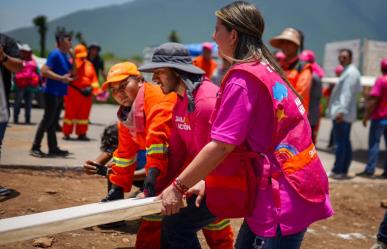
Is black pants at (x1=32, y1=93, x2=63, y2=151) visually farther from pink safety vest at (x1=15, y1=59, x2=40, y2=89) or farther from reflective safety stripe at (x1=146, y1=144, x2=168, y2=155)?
pink safety vest at (x1=15, y1=59, x2=40, y2=89)

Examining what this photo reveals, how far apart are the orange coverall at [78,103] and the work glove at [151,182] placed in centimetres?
635

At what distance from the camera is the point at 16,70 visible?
4805 mm

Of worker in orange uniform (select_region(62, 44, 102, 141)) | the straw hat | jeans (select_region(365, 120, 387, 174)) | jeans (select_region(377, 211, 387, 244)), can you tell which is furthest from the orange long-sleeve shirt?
worker in orange uniform (select_region(62, 44, 102, 141))

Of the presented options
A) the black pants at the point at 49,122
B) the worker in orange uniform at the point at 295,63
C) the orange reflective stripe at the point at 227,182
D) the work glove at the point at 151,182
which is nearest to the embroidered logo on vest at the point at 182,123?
the work glove at the point at 151,182

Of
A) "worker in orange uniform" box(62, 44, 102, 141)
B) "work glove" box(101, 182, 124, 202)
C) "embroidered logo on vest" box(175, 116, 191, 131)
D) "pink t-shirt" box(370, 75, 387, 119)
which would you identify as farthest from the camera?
"worker in orange uniform" box(62, 44, 102, 141)

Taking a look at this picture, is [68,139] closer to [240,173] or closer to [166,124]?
[166,124]

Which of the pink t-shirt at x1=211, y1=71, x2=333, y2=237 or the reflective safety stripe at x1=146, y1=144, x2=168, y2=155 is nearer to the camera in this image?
the pink t-shirt at x1=211, y1=71, x2=333, y2=237

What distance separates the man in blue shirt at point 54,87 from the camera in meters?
6.91

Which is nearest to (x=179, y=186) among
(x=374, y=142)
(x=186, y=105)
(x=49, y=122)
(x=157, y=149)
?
(x=186, y=105)

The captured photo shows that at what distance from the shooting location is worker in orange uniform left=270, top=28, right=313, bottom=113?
19.2 feet

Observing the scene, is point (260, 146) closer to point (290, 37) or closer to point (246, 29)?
point (246, 29)

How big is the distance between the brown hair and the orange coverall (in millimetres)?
7108

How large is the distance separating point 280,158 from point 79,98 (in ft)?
24.9

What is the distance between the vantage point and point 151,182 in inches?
115
